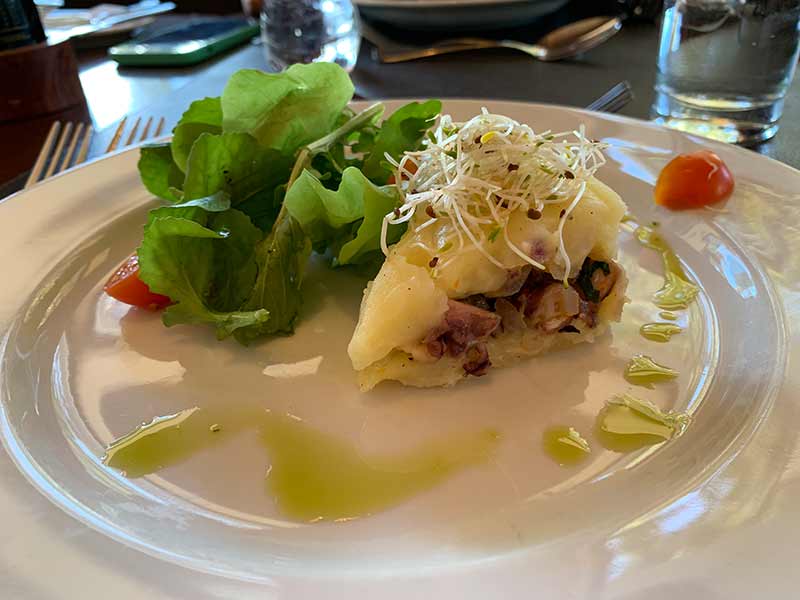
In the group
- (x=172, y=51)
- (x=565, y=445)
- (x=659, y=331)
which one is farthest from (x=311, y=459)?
(x=172, y=51)

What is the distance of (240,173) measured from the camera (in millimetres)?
1727

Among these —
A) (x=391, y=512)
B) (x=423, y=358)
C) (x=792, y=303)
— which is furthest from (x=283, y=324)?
(x=792, y=303)

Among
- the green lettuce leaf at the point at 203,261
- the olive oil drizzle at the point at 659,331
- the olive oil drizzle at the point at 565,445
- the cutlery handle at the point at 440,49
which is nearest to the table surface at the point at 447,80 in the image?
the cutlery handle at the point at 440,49

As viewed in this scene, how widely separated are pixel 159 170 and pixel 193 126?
0.17m

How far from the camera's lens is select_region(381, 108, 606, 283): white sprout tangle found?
1.38 meters

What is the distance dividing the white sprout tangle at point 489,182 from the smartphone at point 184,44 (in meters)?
2.68

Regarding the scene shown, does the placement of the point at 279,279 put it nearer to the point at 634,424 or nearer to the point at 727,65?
the point at 634,424

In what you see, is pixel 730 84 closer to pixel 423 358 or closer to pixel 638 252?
pixel 638 252

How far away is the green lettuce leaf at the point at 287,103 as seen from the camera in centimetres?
179

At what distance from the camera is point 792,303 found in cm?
137

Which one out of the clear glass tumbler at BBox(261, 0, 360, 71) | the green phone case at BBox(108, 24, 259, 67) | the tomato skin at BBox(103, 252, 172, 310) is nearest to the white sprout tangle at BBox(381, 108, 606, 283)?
the tomato skin at BBox(103, 252, 172, 310)

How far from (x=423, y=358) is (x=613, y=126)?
1.12m

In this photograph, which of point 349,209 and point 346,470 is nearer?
point 346,470

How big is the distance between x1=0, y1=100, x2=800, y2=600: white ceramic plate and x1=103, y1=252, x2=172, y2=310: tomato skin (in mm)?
46
